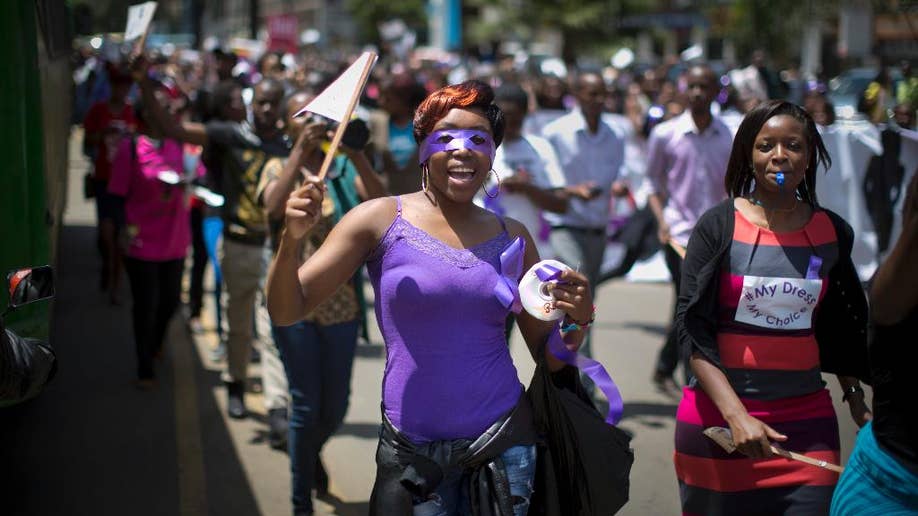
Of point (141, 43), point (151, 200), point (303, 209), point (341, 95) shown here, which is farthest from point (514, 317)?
point (151, 200)

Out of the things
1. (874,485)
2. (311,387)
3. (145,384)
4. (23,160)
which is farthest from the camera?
(145,384)

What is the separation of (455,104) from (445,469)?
1037mm

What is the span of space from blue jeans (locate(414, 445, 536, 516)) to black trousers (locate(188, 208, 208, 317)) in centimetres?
624

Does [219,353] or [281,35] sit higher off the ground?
[281,35]

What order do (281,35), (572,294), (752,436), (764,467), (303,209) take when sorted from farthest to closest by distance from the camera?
(281,35) → (764,467) → (752,436) → (572,294) → (303,209)

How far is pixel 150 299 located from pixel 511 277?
4.92 meters

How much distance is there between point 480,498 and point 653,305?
26.9ft

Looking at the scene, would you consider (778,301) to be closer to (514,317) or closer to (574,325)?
(574,325)

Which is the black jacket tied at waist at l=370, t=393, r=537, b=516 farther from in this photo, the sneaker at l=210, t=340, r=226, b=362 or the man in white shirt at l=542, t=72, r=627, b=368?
the sneaker at l=210, t=340, r=226, b=362

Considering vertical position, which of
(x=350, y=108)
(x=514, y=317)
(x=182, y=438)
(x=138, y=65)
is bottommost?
(x=182, y=438)

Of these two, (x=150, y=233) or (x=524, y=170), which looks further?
(x=150, y=233)

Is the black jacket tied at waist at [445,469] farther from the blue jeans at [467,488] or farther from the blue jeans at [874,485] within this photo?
the blue jeans at [874,485]

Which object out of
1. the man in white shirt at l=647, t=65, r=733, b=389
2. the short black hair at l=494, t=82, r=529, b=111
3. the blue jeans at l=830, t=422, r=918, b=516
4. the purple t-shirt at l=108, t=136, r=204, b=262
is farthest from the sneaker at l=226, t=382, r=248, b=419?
the blue jeans at l=830, t=422, r=918, b=516

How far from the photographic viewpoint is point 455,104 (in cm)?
349
